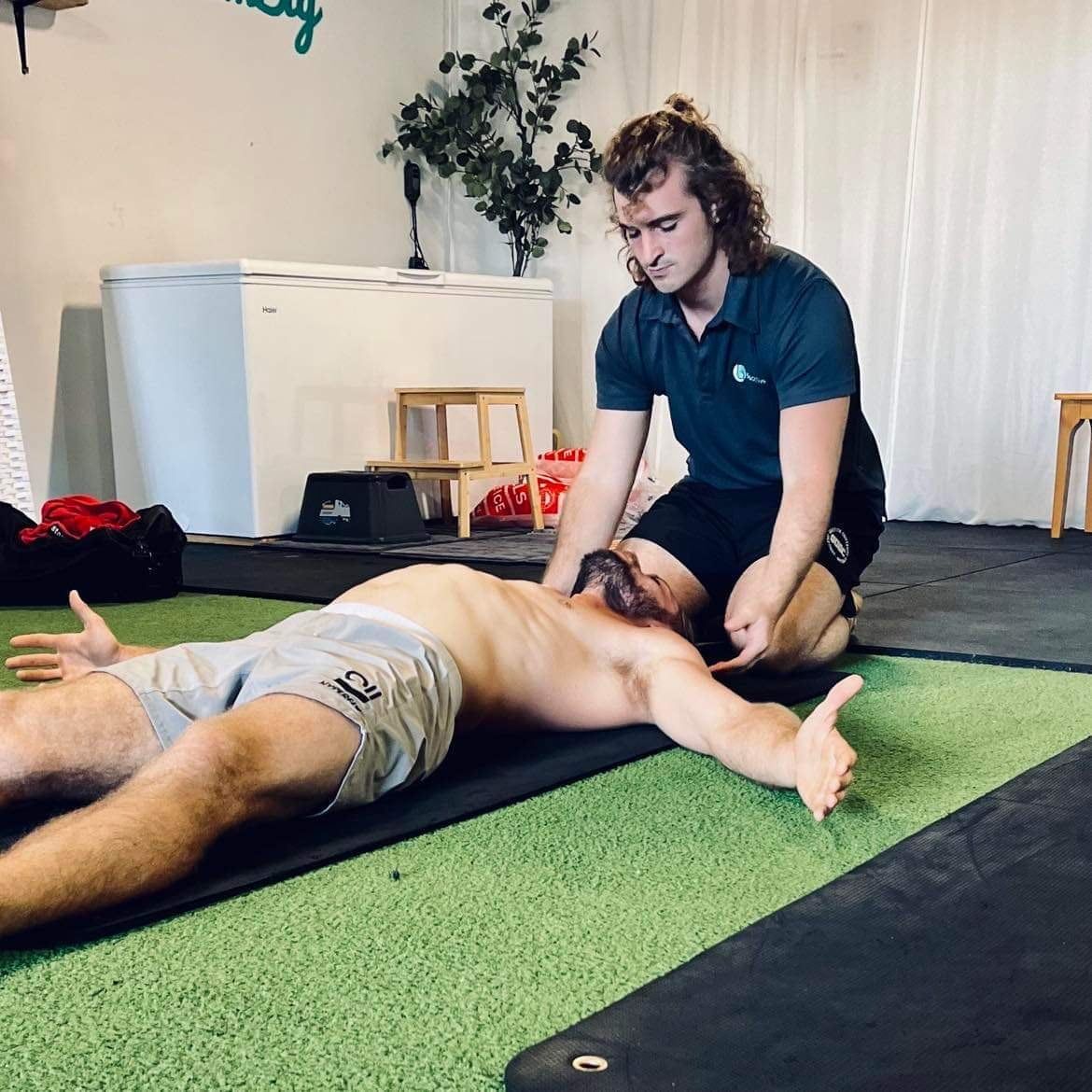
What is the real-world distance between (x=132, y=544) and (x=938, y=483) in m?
3.25

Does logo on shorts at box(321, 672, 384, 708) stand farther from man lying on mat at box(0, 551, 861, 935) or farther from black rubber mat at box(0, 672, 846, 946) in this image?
black rubber mat at box(0, 672, 846, 946)

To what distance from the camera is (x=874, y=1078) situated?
35.8 inches

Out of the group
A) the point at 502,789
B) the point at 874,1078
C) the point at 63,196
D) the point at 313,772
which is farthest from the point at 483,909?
the point at 63,196

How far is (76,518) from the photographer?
3.51 m

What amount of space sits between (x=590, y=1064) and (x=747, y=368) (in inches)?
62.7

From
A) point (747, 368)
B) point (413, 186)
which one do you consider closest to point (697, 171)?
point (747, 368)

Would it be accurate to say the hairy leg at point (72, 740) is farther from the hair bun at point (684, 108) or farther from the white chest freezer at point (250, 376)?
the white chest freezer at point (250, 376)

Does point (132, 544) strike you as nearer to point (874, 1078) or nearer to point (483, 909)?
point (483, 909)

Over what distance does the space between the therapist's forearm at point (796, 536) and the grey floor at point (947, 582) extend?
1.84 feet

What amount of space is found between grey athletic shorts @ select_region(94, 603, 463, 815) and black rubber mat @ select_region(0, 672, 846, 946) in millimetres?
43

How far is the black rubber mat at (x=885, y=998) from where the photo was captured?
91 cm

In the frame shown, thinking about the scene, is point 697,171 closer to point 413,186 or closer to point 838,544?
point 838,544

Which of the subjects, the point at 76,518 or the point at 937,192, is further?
the point at 937,192

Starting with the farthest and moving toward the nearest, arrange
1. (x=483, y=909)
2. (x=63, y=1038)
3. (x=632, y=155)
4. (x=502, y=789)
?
(x=632, y=155) → (x=502, y=789) → (x=483, y=909) → (x=63, y=1038)
